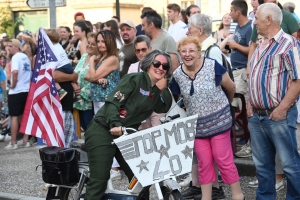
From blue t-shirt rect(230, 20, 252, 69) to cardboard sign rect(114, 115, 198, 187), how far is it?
340cm

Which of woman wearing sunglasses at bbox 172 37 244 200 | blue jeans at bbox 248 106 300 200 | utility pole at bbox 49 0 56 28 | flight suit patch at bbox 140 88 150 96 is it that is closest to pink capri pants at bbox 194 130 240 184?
woman wearing sunglasses at bbox 172 37 244 200

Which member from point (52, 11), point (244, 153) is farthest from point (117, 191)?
point (52, 11)

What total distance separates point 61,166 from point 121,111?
89cm

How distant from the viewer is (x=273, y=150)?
7.03m

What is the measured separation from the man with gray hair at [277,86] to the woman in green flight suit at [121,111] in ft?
3.18

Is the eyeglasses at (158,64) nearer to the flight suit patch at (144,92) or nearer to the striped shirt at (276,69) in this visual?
the flight suit patch at (144,92)

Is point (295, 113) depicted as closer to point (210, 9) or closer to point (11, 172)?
point (11, 172)

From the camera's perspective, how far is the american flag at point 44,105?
8.92m

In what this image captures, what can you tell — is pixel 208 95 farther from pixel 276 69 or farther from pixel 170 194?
pixel 170 194

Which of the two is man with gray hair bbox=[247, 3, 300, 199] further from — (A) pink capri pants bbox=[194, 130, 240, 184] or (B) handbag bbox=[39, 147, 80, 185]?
(B) handbag bbox=[39, 147, 80, 185]

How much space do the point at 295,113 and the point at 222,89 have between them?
2.67ft

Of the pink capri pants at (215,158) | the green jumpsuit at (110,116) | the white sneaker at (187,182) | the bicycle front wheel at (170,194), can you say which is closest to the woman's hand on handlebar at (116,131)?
the green jumpsuit at (110,116)

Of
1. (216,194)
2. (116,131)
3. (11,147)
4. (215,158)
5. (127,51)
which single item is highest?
(127,51)

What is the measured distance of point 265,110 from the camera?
6.80m
